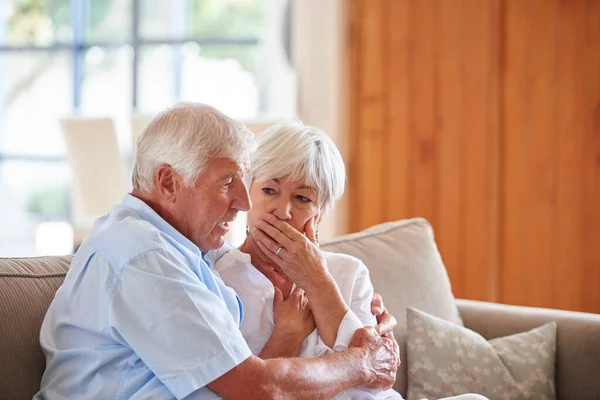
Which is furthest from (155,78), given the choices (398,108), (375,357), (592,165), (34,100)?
(375,357)

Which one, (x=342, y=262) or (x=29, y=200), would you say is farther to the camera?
(x=29, y=200)

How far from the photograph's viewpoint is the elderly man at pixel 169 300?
1514 mm

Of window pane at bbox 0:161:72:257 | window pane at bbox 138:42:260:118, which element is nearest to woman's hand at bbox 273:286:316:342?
window pane at bbox 138:42:260:118

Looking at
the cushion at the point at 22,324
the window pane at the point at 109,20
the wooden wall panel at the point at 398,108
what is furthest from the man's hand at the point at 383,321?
the window pane at the point at 109,20

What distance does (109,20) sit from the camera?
6.20 meters

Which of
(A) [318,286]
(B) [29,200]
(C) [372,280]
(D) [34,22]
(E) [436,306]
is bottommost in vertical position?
(B) [29,200]

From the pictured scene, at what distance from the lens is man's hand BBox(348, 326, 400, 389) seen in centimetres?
189

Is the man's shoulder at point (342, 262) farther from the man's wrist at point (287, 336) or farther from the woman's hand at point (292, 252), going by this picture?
the man's wrist at point (287, 336)

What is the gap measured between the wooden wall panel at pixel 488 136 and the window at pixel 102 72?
0.74m

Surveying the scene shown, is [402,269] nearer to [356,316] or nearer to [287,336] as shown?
[356,316]

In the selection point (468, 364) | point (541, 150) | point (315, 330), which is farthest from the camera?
point (541, 150)

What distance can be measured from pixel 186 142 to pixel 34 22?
5.34 metres

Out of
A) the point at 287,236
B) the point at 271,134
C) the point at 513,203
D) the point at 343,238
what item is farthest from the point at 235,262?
the point at 513,203

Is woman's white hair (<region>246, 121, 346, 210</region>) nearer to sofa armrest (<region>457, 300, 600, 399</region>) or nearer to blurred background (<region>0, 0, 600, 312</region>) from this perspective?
sofa armrest (<region>457, 300, 600, 399</region>)
